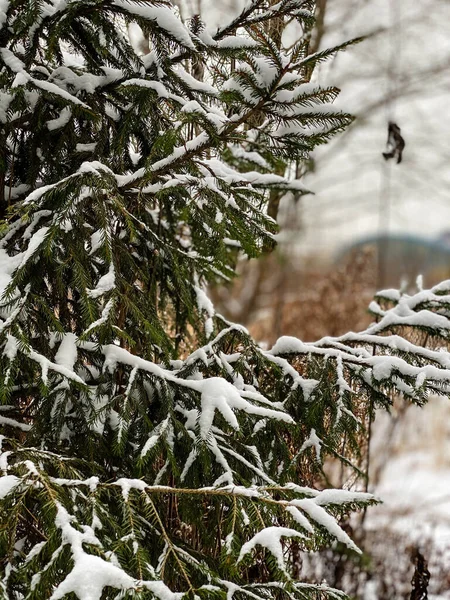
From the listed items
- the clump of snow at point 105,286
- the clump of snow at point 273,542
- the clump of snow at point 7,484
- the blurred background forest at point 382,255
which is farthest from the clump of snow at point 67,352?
the blurred background forest at point 382,255

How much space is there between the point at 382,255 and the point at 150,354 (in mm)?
7029

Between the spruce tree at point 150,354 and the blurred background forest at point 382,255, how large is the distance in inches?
81.1

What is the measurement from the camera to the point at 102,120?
83.7 inches

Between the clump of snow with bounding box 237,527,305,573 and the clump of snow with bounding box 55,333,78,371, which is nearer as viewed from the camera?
the clump of snow with bounding box 237,527,305,573

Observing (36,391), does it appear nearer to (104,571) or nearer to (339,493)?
(104,571)

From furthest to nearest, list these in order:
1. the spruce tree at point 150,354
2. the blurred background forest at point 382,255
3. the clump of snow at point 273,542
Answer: the blurred background forest at point 382,255
the spruce tree at point 150,354
the clump of snow at point 273,542

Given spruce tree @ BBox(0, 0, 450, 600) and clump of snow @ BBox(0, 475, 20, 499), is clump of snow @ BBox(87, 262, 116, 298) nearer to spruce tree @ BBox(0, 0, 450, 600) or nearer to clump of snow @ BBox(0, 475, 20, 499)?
spruce tree @ BBox(0, 0, 450, 600)

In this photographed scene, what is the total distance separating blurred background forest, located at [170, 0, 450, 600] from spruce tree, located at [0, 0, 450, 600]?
6.75 ft

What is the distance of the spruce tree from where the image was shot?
1.50m

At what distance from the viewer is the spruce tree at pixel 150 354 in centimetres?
150

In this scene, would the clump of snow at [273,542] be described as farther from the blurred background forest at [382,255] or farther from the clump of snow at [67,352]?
the blurred background forest at [382,255]

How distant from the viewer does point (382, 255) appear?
28.2 ft

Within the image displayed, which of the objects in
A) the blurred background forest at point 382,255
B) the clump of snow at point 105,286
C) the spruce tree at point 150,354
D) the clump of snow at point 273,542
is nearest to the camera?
the clump of snow at point 273,542

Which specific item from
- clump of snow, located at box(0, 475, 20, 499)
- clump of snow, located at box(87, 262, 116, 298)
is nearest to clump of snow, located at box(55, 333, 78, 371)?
clump of snow, located at box(87, 262, 116, 298)
